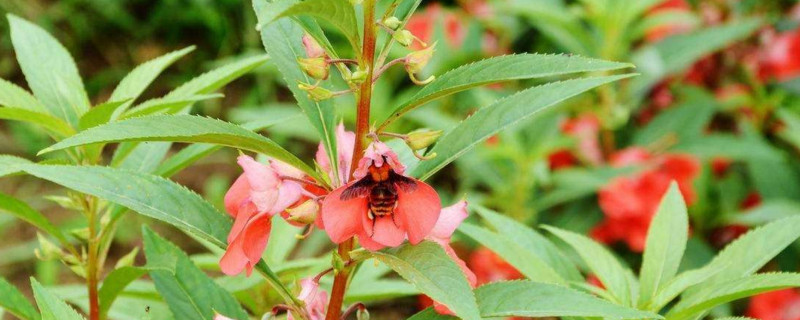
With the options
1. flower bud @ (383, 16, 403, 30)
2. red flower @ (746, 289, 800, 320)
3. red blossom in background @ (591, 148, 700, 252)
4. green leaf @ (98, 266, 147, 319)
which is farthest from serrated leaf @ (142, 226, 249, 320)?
red flower @ (746, 289, 800, 320)

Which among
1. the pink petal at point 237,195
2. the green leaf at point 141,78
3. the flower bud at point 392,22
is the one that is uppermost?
the green leaf at point 141,78

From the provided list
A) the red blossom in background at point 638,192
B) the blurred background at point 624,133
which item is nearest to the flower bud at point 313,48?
the blurred background at point 624,133

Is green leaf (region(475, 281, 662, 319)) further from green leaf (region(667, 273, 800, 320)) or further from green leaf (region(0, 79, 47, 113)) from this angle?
green leaf (region(0, 79, 47, 113))

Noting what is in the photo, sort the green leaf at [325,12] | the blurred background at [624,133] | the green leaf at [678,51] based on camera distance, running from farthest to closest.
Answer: the green leaf at [678,51] < the blurred background at [624,133] < the green leaf at [325,12]

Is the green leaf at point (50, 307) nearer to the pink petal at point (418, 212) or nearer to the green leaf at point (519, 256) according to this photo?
the pink petal at point (418, 212)

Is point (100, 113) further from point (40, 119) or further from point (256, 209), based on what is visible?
point (256, 209)
